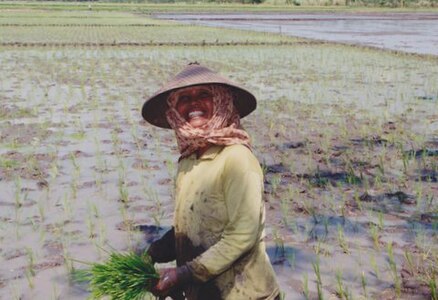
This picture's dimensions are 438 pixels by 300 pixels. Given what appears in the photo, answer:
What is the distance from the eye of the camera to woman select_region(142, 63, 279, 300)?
5.71ft

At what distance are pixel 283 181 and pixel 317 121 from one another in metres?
2.53

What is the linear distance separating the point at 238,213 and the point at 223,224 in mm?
122

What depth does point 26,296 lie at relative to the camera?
305 cm

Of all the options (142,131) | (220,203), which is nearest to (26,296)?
(220,203)

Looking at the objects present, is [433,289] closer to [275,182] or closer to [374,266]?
[374,266]

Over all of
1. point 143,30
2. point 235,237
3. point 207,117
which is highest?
point 207,117

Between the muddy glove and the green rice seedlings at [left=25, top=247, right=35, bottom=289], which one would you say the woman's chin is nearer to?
the muddy glove

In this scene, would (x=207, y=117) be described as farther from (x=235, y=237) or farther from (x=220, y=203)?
A: (x=235, y=237)

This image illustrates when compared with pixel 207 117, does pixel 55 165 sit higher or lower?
lower

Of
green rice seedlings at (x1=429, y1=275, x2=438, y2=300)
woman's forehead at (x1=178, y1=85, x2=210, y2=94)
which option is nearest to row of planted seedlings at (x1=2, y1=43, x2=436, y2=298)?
green rice seedlings at (x1=429, y1=275, x2=438, y2=300)

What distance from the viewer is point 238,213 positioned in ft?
5.66

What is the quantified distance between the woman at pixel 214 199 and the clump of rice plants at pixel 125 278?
0.06 meters

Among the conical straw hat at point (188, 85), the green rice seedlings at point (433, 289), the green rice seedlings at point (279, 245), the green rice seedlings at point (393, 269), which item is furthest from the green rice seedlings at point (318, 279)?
the conical straw hat at point (188, 85)

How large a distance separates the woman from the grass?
4.00ft
